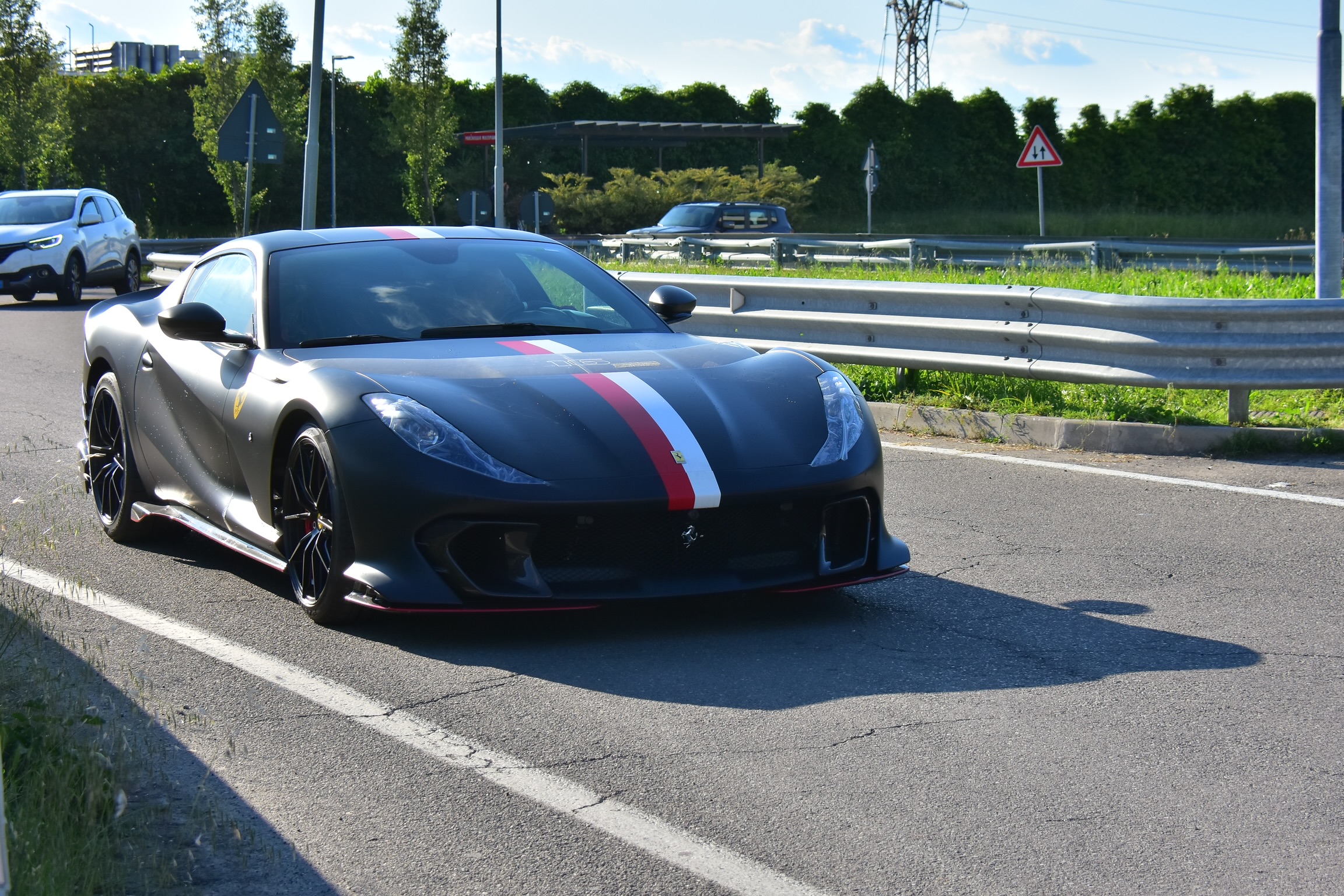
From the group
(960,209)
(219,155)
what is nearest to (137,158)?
(960,209)

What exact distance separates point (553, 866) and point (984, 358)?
6548mm

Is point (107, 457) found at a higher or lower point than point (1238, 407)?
lower

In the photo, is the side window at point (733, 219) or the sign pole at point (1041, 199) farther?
the side window at point (733, 219)

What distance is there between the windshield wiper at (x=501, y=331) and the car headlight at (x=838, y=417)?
97 cm

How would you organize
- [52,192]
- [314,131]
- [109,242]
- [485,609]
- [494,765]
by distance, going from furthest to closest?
[109,242] < [52,192] < [314,131] < [485,609] < [494,765]

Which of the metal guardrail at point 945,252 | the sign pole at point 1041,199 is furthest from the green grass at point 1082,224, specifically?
the metal guardrail at point 945,252

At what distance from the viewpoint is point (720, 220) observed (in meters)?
29.2

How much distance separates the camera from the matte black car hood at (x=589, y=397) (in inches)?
184

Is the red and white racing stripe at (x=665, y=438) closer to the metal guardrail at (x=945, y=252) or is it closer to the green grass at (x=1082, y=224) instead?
the metal guardrail at (x=945, y=252)

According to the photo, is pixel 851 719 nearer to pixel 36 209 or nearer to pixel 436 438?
pixel 436 438

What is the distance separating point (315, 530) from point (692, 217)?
25.2 metres

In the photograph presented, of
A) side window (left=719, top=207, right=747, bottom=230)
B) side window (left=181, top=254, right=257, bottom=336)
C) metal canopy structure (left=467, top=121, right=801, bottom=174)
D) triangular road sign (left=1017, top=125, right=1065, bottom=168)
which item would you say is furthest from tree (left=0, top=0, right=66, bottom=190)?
side window (left=181, top=254, right=257, bottom=336)

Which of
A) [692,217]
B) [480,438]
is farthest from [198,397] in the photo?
[692,217]

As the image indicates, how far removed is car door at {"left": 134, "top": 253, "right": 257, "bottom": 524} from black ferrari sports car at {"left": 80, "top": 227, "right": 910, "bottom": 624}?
0.04ft
